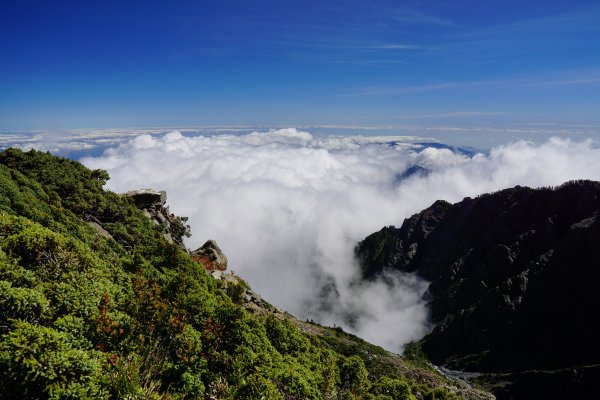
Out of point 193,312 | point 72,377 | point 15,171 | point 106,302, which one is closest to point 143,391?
point 72,377

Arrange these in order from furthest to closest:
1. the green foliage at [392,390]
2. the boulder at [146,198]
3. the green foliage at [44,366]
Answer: the boulder at [146,198] < the green foliage at [392,390] < the green foliage at [44,366]

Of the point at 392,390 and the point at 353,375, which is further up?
the point at 353,375

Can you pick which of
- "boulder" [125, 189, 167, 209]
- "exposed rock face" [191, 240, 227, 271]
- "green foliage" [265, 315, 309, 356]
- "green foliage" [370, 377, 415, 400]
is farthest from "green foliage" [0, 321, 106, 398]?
"boulder" [125, 189, 167, 209]

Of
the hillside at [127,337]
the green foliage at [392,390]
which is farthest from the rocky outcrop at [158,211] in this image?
the green foliage at [392,390]

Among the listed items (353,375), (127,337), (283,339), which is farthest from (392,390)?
(127,337)

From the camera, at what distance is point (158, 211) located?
75438 millimetres

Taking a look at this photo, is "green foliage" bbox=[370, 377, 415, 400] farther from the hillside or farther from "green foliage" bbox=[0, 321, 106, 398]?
"green foliage" bbox=[0, 321, 106, 398]

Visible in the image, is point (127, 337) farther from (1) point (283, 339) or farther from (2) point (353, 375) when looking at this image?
(2) point (353, 375)

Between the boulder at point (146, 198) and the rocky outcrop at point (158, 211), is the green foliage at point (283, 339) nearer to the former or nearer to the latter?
the rocky outcrop at point (158, 211)

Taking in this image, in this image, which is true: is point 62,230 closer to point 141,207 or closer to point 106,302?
point 106,302

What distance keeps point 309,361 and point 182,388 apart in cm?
1433

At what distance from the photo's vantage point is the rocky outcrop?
234ft

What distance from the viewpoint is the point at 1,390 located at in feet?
44.8

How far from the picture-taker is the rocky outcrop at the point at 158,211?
2813 inches
